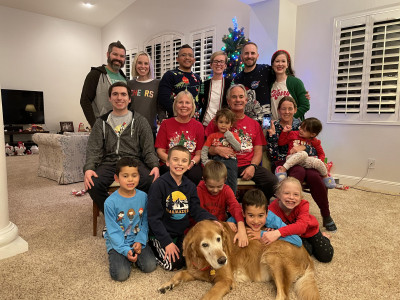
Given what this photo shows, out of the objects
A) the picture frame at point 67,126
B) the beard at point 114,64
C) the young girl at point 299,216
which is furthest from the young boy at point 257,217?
the picture frame at point 67,126

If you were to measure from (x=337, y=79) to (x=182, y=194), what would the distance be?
3.42 m

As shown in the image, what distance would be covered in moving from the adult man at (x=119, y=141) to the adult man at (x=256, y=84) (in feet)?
3.49

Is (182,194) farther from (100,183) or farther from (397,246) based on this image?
(397,246)

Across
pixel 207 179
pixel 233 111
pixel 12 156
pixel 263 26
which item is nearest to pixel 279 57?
pixel 233 111

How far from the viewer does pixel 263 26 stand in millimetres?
4438

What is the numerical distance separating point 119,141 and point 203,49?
4.15 metres

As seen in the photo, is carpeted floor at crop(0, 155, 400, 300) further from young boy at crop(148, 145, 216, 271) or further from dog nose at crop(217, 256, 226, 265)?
dog nose at crop(217, 256, 226, 265)

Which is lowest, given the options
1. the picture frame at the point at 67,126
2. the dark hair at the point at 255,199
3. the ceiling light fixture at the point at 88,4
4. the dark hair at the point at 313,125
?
the dark hair at the point at 255,199

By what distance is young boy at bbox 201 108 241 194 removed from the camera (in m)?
2.30

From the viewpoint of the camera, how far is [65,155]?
12.9 feet

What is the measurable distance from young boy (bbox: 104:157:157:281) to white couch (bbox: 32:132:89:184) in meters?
2.45

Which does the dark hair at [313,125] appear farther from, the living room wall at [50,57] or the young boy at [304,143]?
the living room wall at [50,57]

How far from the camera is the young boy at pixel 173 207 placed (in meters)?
1.75

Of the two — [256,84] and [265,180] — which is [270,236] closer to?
[265,180]
